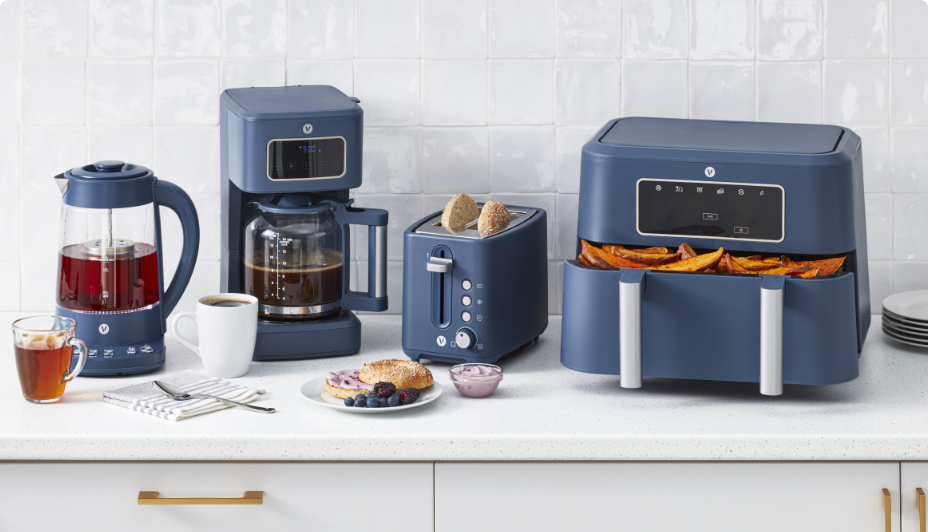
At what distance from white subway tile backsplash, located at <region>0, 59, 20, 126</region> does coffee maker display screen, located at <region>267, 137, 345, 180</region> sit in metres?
0.67

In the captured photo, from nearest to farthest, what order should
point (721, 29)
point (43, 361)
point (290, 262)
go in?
point (43, 361) < point (290, 262) < point (721, 29)

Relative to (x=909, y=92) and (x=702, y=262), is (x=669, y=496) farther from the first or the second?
(x=909, y=92)

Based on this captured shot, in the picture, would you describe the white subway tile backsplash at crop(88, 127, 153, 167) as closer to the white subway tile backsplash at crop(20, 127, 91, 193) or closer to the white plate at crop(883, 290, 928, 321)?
the white subway tile backsplash at crop(20, 127, 91, 193)

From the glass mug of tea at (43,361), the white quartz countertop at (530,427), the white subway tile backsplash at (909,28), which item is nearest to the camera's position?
the white quartz countertop at (530,427)

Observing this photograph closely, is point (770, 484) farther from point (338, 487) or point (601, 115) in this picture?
point (601, 115)

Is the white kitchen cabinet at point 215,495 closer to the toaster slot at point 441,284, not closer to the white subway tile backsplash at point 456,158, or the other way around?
the toaster slot at point 441,284

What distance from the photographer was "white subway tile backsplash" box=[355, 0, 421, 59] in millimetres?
1747

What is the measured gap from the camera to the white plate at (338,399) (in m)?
1.27

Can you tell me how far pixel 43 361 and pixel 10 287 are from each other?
24.0 inches

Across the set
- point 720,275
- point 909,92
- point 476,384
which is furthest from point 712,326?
point 909,92

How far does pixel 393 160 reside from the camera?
5.86ft

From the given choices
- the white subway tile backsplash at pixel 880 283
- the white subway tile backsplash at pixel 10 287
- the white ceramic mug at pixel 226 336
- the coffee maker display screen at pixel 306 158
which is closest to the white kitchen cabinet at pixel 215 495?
the white ceramic mug at pixel 226 336

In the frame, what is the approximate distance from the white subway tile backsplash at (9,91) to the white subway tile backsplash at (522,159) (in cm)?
91

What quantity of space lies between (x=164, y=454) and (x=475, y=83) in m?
0.91
